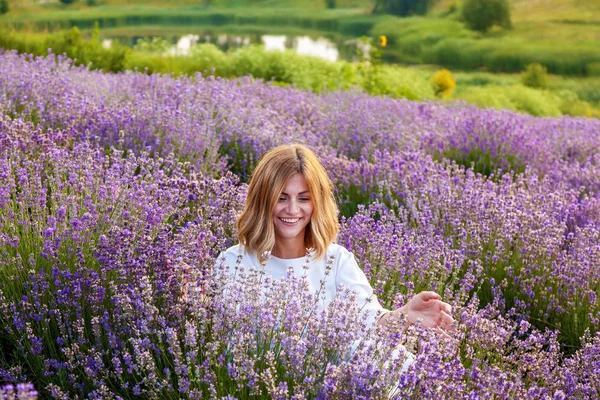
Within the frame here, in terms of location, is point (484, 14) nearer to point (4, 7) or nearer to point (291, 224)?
point (4, 7)

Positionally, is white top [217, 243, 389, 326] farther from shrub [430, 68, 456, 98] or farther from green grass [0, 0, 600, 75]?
green grass [0, 0, 600, 75]

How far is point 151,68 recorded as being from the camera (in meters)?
11.0

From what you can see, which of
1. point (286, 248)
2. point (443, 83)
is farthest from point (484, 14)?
point (286, 248)

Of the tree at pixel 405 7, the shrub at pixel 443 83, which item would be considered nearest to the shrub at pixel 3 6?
the shrub at pixel 443 83

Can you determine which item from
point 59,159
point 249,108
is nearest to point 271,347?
point 59,159

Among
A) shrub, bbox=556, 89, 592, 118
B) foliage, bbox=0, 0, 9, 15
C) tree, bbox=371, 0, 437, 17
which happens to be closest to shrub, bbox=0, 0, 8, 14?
foliage, bbox=0, 0, 9, 15

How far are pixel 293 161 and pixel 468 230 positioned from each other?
1.20 m

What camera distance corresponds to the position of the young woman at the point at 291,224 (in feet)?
9.21

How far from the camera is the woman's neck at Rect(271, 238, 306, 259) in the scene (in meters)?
2.91

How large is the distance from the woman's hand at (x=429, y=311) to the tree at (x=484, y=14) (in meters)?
21.7

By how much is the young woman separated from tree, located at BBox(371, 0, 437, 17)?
73.1ft

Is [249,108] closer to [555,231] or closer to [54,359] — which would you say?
[555,231]

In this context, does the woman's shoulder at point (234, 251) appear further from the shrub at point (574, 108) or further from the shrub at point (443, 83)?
the shrub at point (574, 108)

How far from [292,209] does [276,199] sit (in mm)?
70
